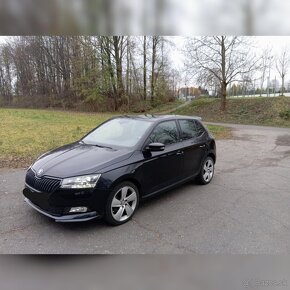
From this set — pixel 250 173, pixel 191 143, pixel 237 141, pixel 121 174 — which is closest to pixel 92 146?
pixel 121 174

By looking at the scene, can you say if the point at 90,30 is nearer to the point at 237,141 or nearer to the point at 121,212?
the point at 121,212

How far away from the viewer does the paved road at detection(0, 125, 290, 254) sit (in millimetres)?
3195

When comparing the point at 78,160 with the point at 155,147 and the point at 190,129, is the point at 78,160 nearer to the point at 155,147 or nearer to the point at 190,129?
the point at 155,147

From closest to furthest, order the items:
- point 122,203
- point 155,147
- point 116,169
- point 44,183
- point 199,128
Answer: point 44,183, point 116,169, point 122,203, point 155,147, point 199,128

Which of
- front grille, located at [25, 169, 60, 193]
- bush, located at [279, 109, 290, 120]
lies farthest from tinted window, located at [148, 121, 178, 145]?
bush, located at [279, 109, 290, 120]

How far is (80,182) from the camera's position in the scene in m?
3.47

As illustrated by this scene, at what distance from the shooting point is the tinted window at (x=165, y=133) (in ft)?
15.0

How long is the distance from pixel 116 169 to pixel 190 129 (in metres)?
2.26

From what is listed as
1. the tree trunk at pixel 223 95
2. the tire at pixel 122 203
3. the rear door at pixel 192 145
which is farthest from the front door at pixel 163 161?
the tree trunk at pixel 223 95

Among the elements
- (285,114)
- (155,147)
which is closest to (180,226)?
(155,147)

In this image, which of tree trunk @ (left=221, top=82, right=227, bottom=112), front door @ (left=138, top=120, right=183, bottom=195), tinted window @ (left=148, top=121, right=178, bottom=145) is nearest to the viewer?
front door @ (left=138, top=120, right=183, bottom=195)

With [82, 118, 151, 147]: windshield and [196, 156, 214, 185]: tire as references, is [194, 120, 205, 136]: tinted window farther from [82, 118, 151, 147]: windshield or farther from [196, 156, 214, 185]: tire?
[82, 118, 151, 147]: windshield

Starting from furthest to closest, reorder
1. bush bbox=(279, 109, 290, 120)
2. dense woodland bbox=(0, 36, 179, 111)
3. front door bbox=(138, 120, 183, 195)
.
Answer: dense woodland bbox=(0, 36, 179, 111)
bush bbox=(279, 109, 290, 120)
front door bbox=(138, 120, 183, 195)

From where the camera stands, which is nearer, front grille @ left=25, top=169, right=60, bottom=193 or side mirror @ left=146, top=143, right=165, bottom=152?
front grille @ left=25, top=169, right=60, bottom=193
